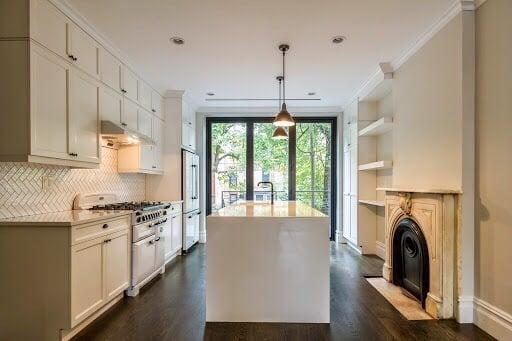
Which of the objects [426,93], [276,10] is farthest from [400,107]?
[276,10]

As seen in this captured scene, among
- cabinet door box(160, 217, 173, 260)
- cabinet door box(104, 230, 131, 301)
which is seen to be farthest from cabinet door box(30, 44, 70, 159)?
cabinet door box(160, 217, 173, 260)

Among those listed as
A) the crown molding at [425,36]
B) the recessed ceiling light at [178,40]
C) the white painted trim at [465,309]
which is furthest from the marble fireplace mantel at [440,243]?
the recessed ceiling light at [178,40]

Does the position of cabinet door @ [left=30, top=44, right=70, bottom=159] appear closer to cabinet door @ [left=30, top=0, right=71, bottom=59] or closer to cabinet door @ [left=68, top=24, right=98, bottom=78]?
cabinet door @ [left=30, top=0, right=71, bottom=59]

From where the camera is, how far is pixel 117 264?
3006 millimetres

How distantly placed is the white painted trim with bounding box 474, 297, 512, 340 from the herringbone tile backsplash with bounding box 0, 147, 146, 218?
13.0 ft

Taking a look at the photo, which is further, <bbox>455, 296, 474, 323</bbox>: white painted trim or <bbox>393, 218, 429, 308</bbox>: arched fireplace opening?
<bbox>393, 218, 429, 308</bbox>: arched fireplace opening

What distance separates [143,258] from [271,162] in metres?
3.55

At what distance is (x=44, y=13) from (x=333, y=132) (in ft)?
17.2

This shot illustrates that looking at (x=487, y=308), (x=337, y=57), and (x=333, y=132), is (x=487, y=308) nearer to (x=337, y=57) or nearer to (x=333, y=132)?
(x=337, y=57)

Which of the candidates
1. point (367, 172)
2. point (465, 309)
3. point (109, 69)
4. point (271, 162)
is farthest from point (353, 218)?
point (109, 69)

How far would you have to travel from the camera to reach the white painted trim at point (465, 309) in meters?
2.61

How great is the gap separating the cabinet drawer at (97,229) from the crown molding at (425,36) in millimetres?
3660

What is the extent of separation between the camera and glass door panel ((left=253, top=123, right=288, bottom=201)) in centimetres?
639

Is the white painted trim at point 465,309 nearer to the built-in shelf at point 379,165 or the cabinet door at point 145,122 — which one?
the built-in shelf at point 379,165
